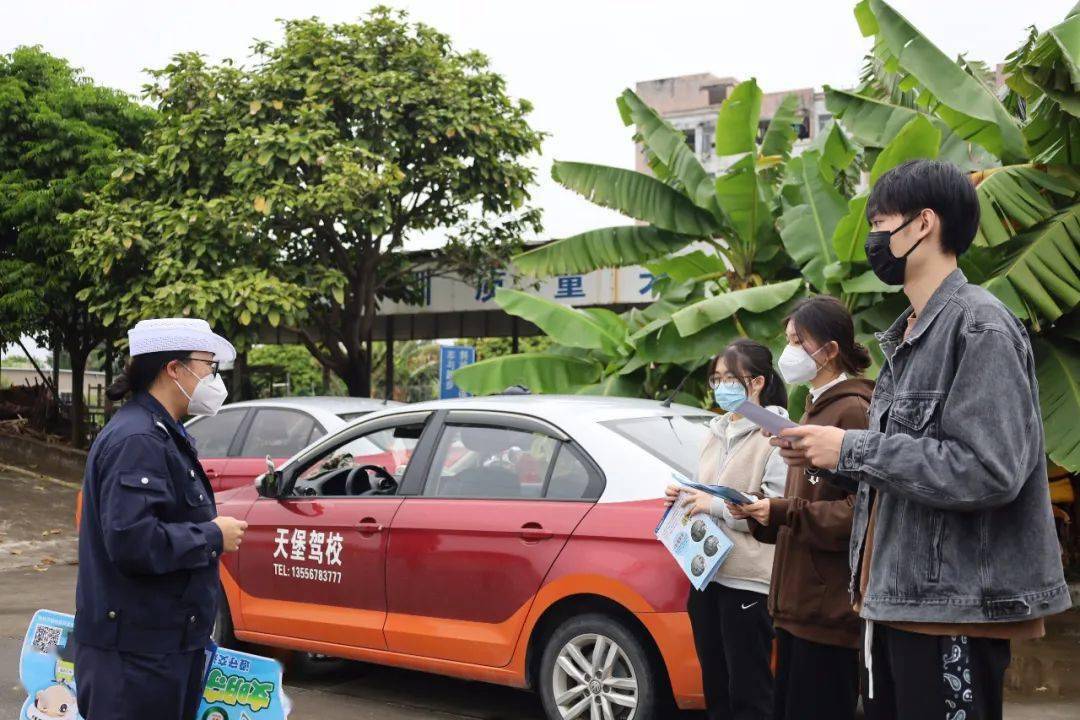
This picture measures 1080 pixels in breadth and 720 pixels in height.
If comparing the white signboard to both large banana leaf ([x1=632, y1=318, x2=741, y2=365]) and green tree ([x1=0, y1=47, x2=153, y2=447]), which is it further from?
green tree ([x1=0, y1=47, x2=153, y2=447])

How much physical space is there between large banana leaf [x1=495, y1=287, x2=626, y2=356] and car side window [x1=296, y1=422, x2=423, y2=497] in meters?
3.23

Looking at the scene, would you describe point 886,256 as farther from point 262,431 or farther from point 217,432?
point 217,432

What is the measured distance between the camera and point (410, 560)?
5359 mm

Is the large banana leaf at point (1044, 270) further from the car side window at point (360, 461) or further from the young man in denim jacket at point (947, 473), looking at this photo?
the young man in denim jacket at point (947, 473)

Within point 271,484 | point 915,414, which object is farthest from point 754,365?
point 271,484

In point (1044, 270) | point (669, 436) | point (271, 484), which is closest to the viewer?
point (669, 436)

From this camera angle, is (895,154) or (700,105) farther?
(700,105)

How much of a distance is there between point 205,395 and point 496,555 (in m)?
2.13

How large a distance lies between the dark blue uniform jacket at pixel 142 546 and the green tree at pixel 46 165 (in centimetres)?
1475

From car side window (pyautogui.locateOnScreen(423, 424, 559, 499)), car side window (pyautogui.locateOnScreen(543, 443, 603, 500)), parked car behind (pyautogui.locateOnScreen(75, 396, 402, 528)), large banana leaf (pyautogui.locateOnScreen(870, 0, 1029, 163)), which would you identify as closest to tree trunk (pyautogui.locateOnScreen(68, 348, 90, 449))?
parked car behind (pyautogui.locateOnScreen(75, 396, 402, 528))

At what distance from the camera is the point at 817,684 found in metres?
3.01

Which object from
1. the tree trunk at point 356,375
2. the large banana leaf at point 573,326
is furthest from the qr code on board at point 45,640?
the tree trunk at point 356,375

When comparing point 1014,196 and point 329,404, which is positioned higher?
point 1014,196

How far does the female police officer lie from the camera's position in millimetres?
2865
